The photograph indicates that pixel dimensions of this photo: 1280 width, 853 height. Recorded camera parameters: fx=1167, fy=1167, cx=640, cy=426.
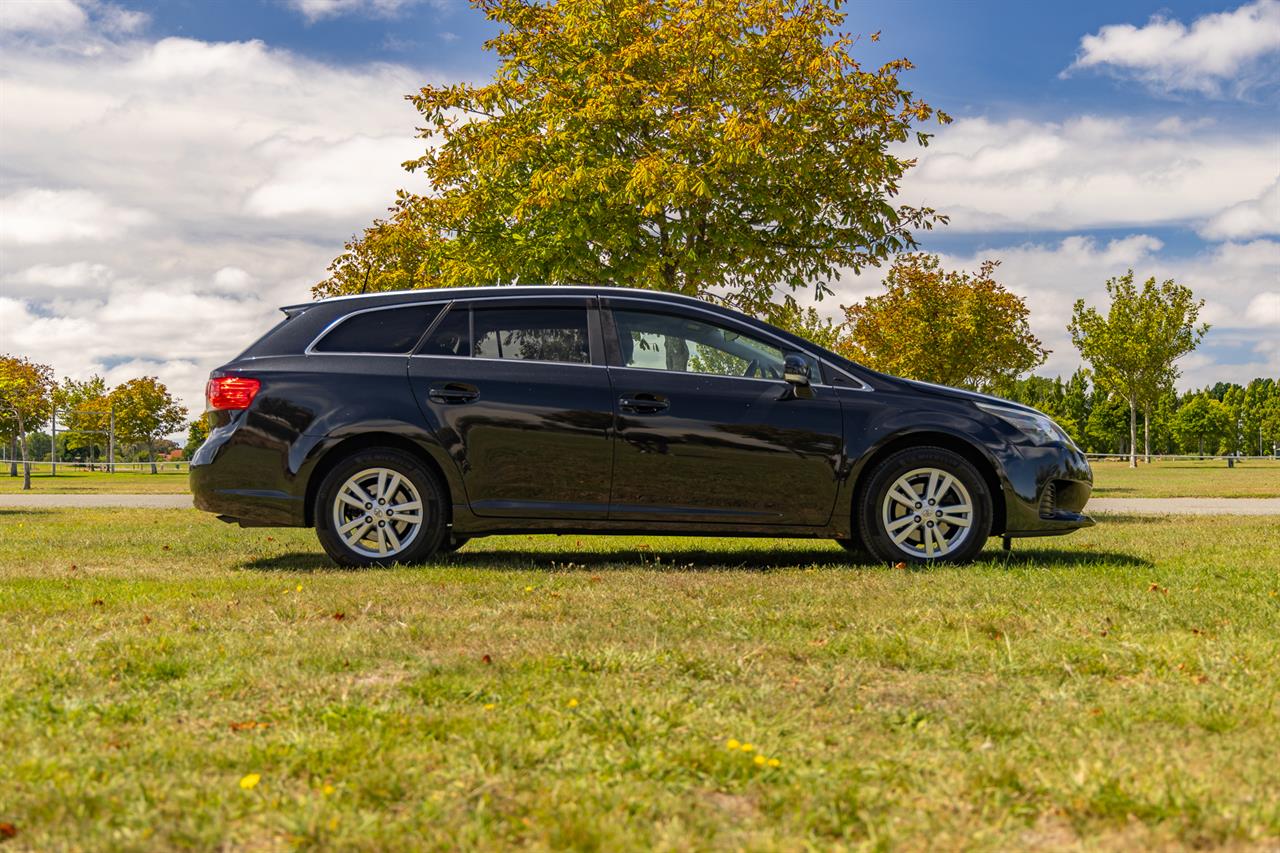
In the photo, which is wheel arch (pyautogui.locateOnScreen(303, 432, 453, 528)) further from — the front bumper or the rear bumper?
the front bumper

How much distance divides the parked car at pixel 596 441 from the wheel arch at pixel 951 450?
1 cm

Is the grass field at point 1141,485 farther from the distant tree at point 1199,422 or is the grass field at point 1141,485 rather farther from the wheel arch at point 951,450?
the distant tree at point 1199,422

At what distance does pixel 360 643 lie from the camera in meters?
4.67

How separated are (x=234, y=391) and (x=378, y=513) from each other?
121cm

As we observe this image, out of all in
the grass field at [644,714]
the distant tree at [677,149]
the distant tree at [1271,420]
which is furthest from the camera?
the distant tree at [1271,420]

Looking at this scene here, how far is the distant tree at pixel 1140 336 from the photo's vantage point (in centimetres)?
4884

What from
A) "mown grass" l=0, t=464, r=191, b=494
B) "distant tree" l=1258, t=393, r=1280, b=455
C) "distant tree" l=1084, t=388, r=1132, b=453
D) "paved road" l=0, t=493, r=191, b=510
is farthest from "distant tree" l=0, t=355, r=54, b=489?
"distant tree" l=1258, t=393, r=1280, b=455

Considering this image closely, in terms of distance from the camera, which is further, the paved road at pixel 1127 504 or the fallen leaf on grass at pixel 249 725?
the paved road at pixel 1127 504

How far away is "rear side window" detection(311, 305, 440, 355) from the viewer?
25.0 ft

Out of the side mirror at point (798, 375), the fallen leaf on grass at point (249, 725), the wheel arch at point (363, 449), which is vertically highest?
the side mirror at point (798, 375)

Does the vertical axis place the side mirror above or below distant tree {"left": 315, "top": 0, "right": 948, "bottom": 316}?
below

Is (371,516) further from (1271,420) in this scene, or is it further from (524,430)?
(1271,420)

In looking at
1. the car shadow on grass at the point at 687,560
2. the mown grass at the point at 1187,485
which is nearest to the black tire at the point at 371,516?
the car shadow on grass at the point at 687,560

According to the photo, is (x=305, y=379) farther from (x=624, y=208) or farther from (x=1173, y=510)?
(x=1173, y=510)
